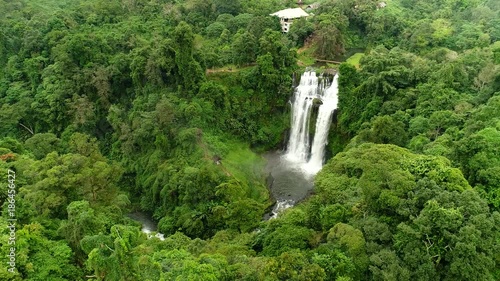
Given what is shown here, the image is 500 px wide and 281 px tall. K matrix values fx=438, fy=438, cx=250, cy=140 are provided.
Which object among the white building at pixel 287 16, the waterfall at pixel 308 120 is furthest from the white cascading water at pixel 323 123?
the white building at pixel 287 16

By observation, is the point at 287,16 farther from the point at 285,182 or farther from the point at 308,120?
the point at 285,182

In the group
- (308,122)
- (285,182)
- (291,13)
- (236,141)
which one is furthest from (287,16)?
(285,182)

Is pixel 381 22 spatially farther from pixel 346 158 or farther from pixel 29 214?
pixel 29 214

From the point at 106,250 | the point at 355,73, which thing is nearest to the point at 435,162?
the point at 106,250

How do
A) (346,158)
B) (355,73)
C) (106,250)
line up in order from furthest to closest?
(355,73) → (346,158) → (106,250)

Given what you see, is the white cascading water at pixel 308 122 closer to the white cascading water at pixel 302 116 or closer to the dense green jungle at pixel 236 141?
the white cascading water at pixel 302 116

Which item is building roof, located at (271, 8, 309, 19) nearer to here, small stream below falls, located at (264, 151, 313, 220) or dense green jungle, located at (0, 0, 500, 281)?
dense green jungle, located at (0, 0, 500, 281)

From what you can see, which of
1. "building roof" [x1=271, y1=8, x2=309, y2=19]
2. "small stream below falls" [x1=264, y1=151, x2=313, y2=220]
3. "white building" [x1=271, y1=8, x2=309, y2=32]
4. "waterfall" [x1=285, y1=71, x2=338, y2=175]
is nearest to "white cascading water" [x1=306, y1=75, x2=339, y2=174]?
"waterfall" [x1=285, y1=71, x2=338, y2=175]
